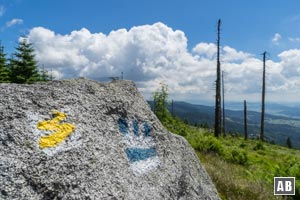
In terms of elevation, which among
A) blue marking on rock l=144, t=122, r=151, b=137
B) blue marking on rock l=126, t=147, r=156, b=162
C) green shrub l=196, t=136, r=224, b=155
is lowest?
green shrub l=196, t=136, r=224, b=155

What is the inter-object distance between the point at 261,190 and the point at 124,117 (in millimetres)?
4768

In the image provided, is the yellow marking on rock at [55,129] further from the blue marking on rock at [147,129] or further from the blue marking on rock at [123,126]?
the blue marking on rock at [147,129]

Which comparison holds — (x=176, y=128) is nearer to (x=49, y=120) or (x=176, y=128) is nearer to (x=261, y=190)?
(x=261, y=190)

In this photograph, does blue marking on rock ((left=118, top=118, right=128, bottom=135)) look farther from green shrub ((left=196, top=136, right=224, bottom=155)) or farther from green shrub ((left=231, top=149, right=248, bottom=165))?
green shrub ((left=231, top=149, right=248, bottom=165))

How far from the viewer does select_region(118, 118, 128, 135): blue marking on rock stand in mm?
5273

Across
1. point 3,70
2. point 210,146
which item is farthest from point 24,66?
point 210,146

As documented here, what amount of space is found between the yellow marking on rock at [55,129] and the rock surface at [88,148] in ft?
0.04

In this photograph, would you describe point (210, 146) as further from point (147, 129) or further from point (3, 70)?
point (3, 70)

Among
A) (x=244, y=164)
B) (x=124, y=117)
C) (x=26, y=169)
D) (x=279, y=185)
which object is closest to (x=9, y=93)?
(x=26, y=169)

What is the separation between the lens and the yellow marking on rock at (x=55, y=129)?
14.4 ft

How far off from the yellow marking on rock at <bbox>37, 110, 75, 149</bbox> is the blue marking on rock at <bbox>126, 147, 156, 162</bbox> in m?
0.82

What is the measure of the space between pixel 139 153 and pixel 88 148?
0.91 m

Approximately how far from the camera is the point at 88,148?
4.55 metres

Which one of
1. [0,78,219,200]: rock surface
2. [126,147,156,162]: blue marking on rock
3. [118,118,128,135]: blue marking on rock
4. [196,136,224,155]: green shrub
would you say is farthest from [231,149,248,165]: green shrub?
[118,118,128,135]: blue marking on rock
